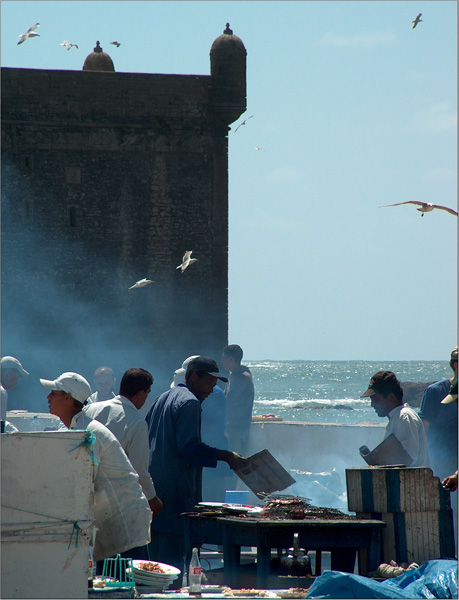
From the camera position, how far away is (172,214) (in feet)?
77.1

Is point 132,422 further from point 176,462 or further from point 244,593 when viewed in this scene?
point 244,593

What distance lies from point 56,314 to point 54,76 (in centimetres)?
564

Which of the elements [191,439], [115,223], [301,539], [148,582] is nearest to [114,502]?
[148,582]

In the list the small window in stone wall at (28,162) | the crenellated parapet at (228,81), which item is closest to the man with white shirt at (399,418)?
the crenellated parapet at (228,81)

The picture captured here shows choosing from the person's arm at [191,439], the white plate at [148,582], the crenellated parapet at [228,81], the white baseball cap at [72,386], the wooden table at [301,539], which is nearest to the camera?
the white plate at [148,582]

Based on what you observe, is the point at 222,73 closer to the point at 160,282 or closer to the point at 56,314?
the point at 160,282

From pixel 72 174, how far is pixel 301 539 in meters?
A: 19.0

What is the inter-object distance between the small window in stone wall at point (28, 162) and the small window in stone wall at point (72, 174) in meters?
0.85

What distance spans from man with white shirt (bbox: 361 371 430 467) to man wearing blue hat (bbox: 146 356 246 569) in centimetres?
103

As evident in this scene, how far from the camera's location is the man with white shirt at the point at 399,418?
6484 millimetres

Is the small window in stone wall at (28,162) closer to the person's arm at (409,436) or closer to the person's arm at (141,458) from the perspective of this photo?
the person's arm at (409,436)

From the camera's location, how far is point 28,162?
76.7 ft

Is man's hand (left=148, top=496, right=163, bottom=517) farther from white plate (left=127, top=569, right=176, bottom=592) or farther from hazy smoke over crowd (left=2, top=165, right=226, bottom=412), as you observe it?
hazy smoke over crowd (left=2, top=165, right=226, bottom=412)

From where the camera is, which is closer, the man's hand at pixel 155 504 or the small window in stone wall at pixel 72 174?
the man's hand at pixel 155 504
